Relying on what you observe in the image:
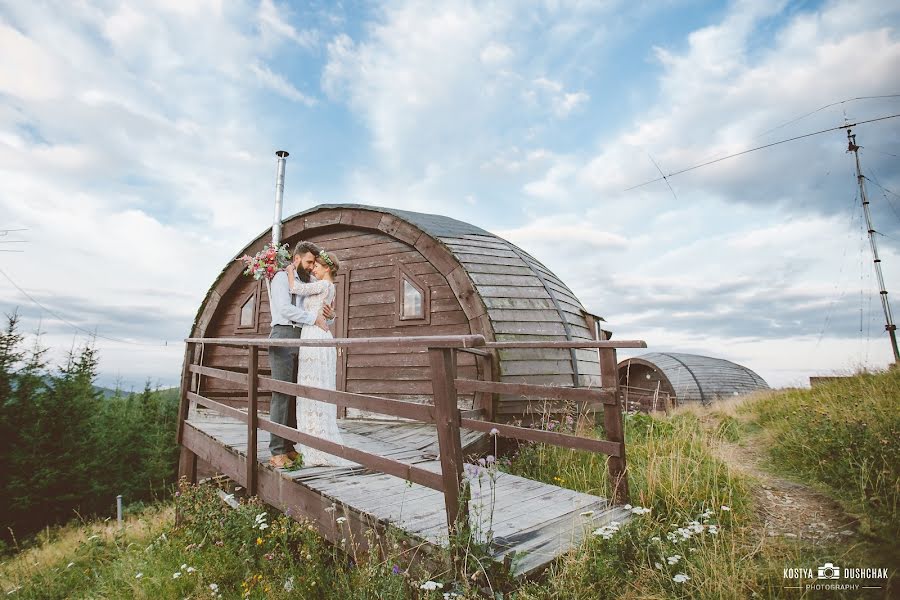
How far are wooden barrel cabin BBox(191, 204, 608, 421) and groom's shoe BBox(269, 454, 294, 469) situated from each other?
3084 millimetres

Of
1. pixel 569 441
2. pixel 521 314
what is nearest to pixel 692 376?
pixel 521 314

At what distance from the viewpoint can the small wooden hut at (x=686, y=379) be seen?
54.4 ft

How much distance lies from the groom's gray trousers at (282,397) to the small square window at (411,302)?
3.70 m

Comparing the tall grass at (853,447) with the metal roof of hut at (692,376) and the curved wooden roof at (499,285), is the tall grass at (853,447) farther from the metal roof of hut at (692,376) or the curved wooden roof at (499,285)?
the metal roof of hut at (692,376)

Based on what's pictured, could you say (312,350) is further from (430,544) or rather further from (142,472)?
(142,472)

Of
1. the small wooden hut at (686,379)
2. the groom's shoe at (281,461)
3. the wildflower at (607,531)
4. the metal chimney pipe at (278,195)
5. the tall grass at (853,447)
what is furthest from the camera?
the small wooden hut at (686,379)

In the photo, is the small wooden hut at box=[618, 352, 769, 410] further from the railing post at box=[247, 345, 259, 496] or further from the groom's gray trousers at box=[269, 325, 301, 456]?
the railing post at box=[247, 345, 259, 496]

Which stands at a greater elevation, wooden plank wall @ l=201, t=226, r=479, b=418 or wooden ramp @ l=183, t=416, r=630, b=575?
wooden plank wall @ l=201, t=226, r=479, b=418

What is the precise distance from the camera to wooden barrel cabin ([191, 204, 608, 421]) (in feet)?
24.2

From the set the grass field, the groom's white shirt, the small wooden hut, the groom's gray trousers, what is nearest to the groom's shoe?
the groom's gray trousers

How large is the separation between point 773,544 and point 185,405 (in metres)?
7.57

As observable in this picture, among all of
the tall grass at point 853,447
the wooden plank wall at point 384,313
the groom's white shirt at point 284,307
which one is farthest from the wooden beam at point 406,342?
the wooden plank wall at point 384,313

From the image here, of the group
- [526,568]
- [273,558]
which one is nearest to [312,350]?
[273,558]

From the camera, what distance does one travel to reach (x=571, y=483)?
16.4 ft
